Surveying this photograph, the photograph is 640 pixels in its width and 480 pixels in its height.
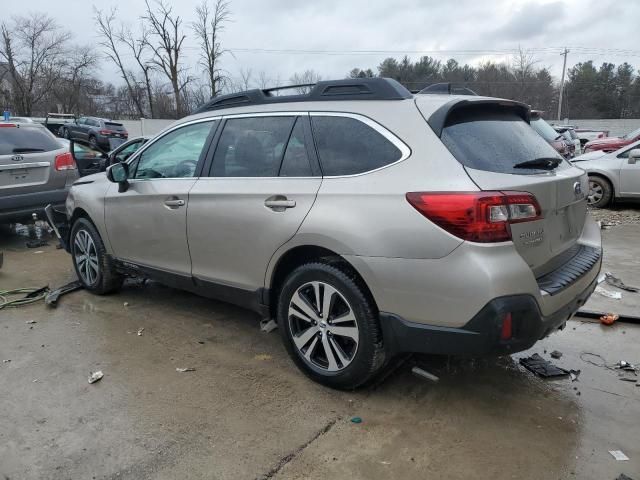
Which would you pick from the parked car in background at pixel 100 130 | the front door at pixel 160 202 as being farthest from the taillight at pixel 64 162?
the parked car in background at pixel 100 130

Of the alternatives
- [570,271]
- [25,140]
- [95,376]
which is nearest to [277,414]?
[95,376]

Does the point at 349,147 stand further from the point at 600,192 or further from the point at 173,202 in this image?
the point at 600,192

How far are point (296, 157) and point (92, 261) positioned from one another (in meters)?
2.90

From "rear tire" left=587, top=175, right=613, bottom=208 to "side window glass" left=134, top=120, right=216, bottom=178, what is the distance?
8.76 metres

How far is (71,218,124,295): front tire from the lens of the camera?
488cm

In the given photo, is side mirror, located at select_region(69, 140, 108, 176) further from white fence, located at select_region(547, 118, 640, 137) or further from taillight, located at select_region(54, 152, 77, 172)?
white fence, located at select_region(547, 118, 640, 137)

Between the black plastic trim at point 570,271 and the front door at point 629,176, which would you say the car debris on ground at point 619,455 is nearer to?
the black plastic trim at point 570,271

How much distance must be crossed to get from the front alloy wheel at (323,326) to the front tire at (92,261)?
2.52 metres

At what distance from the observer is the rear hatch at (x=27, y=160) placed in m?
6.67

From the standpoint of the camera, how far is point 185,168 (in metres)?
3.99

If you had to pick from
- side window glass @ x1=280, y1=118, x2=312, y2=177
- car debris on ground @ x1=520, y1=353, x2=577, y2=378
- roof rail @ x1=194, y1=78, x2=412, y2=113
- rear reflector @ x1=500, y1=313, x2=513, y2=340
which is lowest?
car debris on ground @ x1=520, y1=353, x2=577, y2=378

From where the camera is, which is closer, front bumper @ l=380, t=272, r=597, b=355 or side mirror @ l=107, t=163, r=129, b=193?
front bumper @ l=380, t=272, r=597, b=355

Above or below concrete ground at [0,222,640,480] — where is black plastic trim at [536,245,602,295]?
above

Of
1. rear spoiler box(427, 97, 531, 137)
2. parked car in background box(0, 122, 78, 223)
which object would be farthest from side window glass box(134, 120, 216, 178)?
parked car in background box(0, 122, 78, 223)
